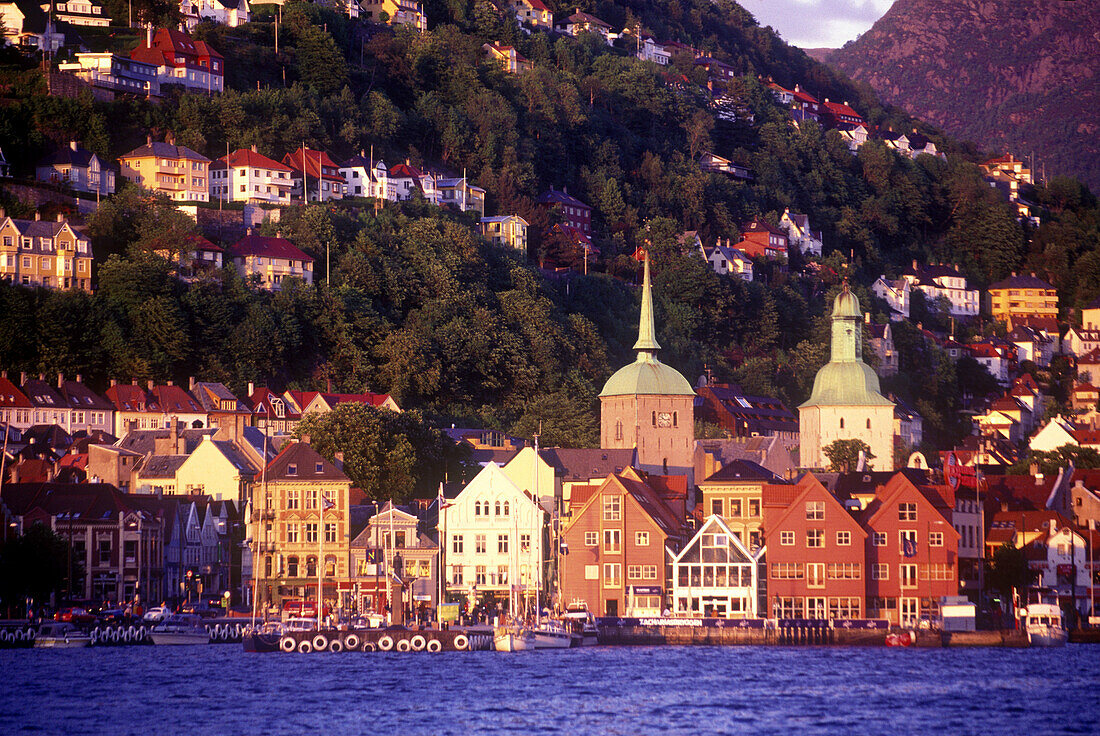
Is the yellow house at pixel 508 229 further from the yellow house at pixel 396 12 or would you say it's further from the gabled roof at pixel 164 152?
the yellow house at pixel 396 12

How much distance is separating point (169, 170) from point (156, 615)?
6337cm

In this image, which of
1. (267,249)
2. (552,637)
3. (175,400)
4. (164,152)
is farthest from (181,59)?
(552,637)

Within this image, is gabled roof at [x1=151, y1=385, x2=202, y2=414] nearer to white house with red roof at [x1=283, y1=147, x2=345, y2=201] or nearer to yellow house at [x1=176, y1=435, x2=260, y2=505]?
yellow house at [x1=176, y1=435, x2=260, y2=505]

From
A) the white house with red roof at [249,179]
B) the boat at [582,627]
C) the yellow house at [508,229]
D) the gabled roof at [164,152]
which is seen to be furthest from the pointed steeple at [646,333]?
the gabled roof at [164,152]

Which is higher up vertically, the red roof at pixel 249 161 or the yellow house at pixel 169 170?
the red roof at pixel 249 161

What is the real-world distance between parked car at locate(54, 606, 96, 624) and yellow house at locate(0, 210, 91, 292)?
43598 millimetres

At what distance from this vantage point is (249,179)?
143 meters

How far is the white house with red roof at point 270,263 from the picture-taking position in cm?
13188

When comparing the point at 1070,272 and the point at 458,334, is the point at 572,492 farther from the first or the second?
the point at 1070,272

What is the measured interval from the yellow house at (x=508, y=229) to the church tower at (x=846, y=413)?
4417 centimetres

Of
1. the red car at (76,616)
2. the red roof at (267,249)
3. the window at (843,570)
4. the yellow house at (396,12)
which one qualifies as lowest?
the red car at (76,616)

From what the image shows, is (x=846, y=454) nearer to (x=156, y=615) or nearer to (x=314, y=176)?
(x=156, y=615)

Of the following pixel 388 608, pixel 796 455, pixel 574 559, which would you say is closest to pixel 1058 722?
pixel 574 559

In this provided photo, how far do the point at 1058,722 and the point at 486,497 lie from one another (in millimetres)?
37737
